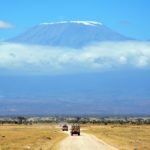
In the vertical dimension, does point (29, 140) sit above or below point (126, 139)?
below

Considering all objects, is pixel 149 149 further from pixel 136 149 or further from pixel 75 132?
pixel 75 132

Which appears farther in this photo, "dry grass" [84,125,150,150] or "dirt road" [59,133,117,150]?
"dry grass" [84,125,150,150]

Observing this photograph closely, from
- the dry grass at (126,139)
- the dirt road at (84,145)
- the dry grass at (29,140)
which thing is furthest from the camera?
the dry grass at (126,139)

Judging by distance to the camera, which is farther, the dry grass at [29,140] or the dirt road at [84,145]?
the dry grass at [29,140]

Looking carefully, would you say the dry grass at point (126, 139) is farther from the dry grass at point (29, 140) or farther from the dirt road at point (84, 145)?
the dry grass at point (29, 140)

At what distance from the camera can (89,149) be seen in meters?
51.2

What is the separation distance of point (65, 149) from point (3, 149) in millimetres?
6174

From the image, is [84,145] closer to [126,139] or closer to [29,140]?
[29,140]

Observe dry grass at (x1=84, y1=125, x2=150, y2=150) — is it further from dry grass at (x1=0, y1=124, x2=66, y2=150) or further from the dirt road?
dry grass at (x1=0, y1=124, x2=66, y2=150)

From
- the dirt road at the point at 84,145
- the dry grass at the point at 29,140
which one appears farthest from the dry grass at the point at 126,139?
the dry grass at the point at 29,140

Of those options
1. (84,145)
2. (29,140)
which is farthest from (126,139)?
(84,145)

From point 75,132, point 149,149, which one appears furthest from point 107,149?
point 75,132

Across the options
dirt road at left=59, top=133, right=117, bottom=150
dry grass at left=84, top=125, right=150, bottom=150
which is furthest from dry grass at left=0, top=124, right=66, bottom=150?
dry grass at left=84, top=125, right=150, bottom=150

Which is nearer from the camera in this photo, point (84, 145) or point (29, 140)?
point (84, 145)
